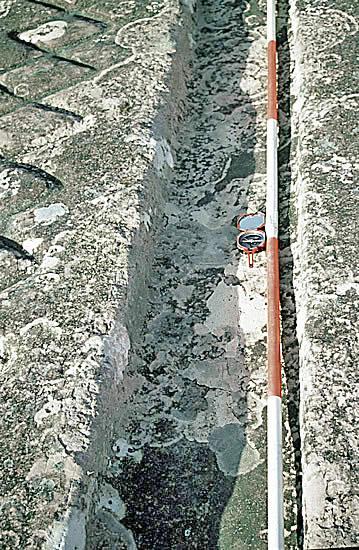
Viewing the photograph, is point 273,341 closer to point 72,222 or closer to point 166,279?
point 166,279

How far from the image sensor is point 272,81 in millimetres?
2012

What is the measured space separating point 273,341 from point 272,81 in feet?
2.45

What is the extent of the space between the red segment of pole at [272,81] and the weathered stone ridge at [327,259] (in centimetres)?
5

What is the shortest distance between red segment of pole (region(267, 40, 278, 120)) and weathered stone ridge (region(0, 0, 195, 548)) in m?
0.22

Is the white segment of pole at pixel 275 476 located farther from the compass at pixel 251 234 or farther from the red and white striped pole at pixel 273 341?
the compass at pixel 251 234

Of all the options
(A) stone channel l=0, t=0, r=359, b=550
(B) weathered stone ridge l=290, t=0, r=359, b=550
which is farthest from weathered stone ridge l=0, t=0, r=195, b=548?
(B) weathered stone ridge l=290, t=0, r=359, b=550

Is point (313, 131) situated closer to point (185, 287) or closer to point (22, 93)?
point (185, 287)

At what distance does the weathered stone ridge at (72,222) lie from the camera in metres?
1.32

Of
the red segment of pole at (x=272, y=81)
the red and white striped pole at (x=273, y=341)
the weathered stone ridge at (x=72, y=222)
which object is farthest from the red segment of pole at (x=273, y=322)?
the red segment of pole at (x=272, y=81)

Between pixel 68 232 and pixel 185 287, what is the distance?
0.24m

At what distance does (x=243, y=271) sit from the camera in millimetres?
1739

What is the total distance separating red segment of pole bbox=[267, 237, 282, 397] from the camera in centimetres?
142

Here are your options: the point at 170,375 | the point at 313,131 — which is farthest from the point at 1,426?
the point at 313,131

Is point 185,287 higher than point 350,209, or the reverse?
point 350,209
